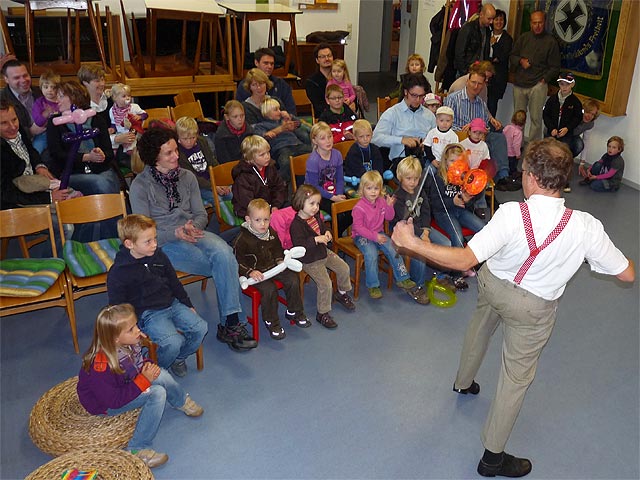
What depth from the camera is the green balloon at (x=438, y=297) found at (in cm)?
438

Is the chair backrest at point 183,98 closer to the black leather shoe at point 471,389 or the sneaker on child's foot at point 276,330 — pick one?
the sneaker on child's foot at point 276,330

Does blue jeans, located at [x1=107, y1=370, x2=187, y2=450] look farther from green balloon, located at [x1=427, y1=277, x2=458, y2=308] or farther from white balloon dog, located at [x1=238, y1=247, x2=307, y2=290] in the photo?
green balloon, located at [x1=427, y1=277, x2=458, y2=308]

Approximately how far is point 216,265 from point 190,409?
35.5 inches

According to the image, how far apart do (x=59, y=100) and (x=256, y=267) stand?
213 cm

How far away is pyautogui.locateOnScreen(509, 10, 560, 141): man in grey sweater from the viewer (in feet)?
23.0

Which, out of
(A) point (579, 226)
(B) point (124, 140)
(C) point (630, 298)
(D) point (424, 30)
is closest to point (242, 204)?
(B) point (124, 140)

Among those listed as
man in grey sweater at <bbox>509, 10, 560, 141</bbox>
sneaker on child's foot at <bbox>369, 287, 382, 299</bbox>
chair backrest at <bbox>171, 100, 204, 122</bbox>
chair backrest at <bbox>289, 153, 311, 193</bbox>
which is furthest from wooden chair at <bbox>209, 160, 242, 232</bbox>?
man in grey sweater at <bbox>509, 10, 560, 141</bbox>

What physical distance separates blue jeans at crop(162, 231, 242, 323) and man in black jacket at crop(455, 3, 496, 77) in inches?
191

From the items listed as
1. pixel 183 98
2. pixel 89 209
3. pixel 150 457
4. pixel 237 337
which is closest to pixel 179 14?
pixel 183 98

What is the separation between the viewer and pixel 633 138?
6480mm

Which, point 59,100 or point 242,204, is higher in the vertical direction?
point 59,100

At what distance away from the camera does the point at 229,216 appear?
448 centimetres

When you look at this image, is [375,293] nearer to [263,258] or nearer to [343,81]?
[263,258]

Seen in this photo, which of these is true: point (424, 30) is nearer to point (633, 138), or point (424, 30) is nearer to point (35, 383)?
point (633, 138)
